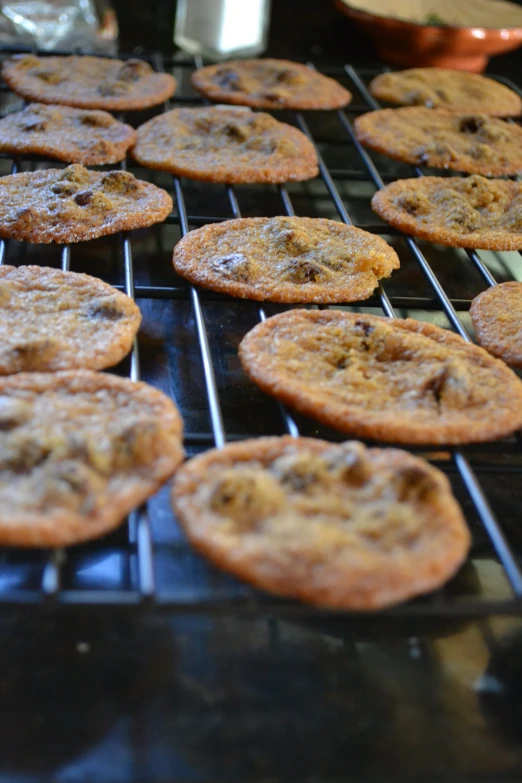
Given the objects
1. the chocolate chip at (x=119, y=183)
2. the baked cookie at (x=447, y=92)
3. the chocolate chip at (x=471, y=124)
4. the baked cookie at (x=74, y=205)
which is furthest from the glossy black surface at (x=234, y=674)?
the baked cookie at (x=447, y=92)

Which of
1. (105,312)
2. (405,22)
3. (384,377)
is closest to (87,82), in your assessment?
(405,22)

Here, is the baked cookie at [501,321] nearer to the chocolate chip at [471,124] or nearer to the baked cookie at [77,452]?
the baked cookie at [77,452]

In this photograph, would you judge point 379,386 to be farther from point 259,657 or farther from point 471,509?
point 259,657

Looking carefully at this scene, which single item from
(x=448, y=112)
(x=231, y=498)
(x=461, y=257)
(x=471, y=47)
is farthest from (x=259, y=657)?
(x=471, y=47)

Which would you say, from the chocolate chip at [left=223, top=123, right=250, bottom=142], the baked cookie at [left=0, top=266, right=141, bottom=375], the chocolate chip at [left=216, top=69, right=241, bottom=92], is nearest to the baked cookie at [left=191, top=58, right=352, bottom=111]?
the chocolate chip at [left=216, top=69, right=241, bottom=92]

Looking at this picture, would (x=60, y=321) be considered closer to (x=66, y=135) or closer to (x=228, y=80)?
(x=66, y=135)
